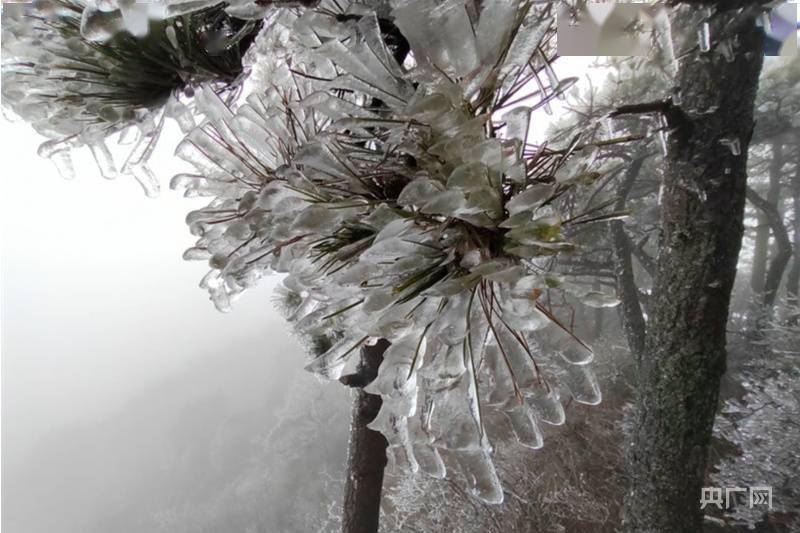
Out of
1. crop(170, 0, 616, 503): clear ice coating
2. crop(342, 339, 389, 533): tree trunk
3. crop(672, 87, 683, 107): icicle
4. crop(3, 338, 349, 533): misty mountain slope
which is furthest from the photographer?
crop(3, 338, 349, 533): misty mountain slope

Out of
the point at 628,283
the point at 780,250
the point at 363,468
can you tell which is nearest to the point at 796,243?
the point at 780,250

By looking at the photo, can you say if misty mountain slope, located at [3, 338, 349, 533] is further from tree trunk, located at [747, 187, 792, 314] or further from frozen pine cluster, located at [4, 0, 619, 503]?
frozen pine cluster, located at [4, 0, 619, 503]

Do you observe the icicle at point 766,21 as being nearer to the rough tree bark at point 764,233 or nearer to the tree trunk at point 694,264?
the tree trunk at point 694,264

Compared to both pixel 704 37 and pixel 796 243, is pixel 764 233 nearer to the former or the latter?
pixel 796 243

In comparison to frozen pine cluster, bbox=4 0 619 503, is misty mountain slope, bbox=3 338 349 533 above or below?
below

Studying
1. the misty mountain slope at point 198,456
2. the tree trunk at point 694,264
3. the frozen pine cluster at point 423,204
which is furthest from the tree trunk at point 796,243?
the misty mountain slope at point 198,456

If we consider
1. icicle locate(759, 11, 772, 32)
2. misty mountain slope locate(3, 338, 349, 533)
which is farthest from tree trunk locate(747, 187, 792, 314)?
misty mountain slope locate(3, 338, 349, 533)

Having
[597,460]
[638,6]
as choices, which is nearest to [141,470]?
[597,460]
